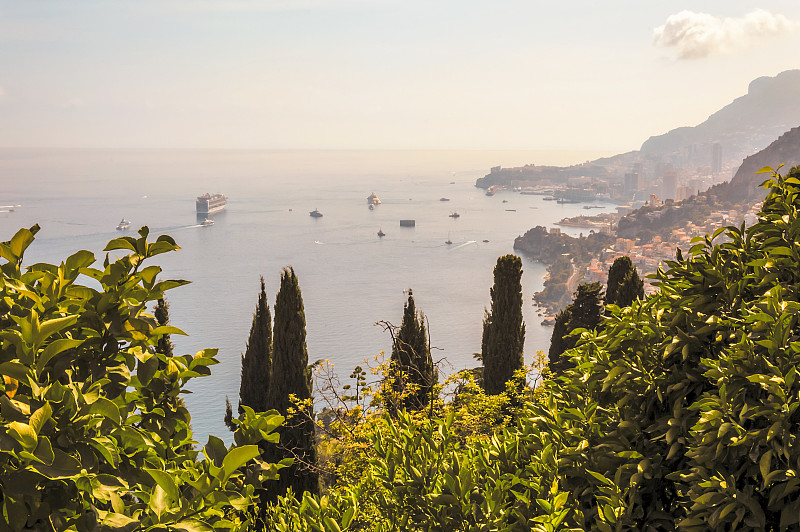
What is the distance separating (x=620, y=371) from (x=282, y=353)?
10.8 meters

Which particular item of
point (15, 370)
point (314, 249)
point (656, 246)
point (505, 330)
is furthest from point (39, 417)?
point (314, 249)

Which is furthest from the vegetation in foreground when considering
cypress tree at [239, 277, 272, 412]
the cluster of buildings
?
the cluster of buildings

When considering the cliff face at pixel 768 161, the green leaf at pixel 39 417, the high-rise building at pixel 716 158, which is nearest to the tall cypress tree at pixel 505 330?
the green leaf at pixel 39 417

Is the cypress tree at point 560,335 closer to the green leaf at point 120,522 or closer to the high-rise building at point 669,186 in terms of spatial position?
the green leaf at point 120,522

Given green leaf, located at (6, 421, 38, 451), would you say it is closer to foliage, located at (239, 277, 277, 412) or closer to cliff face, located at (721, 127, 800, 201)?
foliage, located at (239, 277, 277, 412)

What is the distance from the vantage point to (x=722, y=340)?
2.71 m

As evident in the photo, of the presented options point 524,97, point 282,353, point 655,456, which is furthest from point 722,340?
point 524,97

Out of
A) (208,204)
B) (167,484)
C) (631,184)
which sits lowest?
(167,484)

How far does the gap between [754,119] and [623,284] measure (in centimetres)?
12582

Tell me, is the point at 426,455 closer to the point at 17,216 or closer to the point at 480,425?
the point at 480,425

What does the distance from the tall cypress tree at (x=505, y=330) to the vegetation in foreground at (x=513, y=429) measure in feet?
36.0

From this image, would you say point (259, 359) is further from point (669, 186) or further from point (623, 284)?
point (669, 186)

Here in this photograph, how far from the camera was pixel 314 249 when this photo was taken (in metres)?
77.9

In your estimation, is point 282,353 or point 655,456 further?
point 282,353
